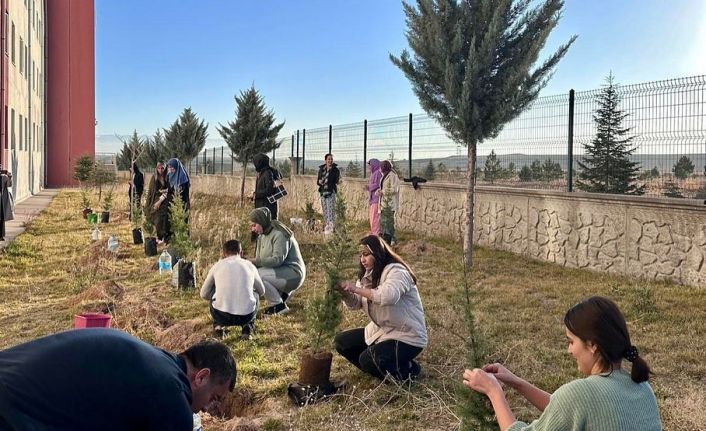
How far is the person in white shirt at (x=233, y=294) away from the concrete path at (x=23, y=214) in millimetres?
7189

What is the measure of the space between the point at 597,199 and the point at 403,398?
5.95 m

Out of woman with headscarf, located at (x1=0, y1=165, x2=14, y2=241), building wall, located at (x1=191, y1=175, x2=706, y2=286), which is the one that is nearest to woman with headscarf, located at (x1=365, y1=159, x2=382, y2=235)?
building wall, located at (x1=191, y1=175, x2=706, y2=286)

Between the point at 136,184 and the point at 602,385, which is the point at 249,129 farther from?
the point at 602,385

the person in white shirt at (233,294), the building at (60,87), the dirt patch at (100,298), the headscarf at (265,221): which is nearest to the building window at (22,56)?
the building at (60,87)

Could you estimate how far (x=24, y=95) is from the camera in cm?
2519

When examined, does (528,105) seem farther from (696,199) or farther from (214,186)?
(214,186)

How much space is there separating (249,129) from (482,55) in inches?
631

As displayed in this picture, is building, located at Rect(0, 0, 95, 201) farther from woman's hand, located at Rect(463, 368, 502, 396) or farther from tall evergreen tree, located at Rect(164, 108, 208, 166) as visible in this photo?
woman's hand, located at Rect(463, 368, 502, 396)

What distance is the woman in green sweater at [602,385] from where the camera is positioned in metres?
2.32

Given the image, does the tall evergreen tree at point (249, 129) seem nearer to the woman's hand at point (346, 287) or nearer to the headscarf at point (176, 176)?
the headscarf at point (176, 176)

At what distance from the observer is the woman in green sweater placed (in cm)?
232

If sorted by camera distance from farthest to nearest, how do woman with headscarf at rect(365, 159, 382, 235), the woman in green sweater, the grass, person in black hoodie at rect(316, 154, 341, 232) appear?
person in black hoodie at rect(316, 154, 341, 232) → woman with headscarf at rect(365, 159, 382, 235) → the grass → the woman in green sweater

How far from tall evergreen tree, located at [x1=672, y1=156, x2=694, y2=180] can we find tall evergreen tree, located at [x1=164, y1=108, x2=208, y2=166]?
24256mm

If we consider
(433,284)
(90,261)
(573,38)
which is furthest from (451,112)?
(90,261)
